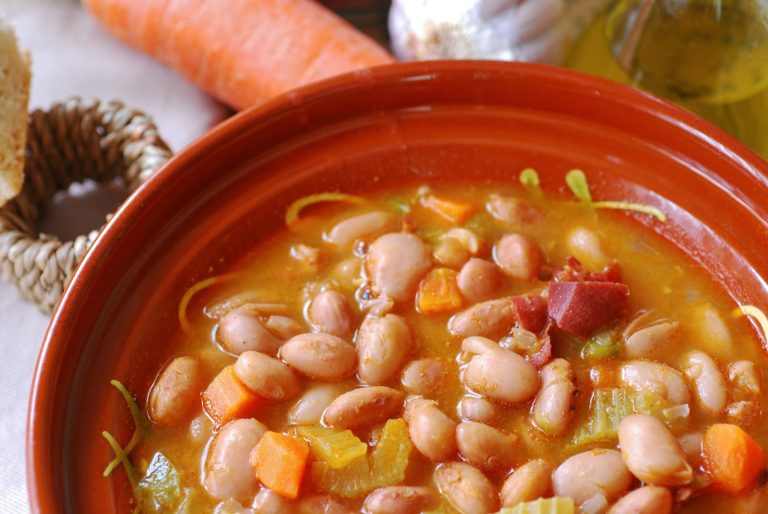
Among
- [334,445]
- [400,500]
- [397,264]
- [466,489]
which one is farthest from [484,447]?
[397,264]

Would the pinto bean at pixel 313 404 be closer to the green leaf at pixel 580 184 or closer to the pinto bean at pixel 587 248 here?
the pinto bean at pixel 587 248

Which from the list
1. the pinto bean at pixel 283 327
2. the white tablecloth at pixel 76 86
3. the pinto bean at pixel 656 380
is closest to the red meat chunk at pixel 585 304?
the pinto bean at pixel 656 380

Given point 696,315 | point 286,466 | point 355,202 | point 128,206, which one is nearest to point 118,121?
point 128,206

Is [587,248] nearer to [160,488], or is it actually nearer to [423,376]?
[423,376]

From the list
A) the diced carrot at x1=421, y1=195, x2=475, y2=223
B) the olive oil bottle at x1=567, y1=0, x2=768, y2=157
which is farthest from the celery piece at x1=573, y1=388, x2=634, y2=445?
the olive oil bottle at x1=567, y1=0, x2=768, y2=157

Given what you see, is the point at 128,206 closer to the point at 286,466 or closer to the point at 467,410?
the point at 286,466
